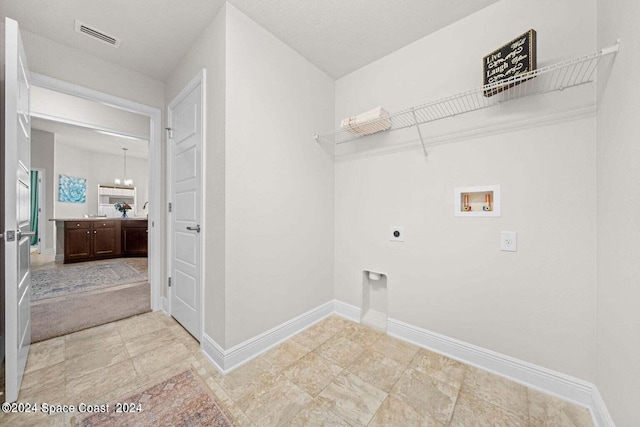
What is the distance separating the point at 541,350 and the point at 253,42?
9.18 feet

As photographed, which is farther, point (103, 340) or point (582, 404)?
point (103, 340)

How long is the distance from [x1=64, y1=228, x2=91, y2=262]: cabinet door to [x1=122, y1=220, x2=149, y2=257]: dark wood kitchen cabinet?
1.93ft

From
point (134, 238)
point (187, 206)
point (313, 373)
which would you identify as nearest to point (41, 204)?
point (134, 238)

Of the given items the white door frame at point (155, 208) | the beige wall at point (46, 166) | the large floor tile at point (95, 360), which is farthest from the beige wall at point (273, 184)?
the beige wall at point (46, 166)

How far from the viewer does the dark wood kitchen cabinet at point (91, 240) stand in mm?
4625

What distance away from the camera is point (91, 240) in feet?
16.0

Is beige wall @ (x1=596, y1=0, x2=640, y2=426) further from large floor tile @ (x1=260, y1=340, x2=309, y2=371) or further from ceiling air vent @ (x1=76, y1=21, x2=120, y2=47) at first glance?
ceiling air vent @ (x1=76, y1=21, x2=120, y2=47)

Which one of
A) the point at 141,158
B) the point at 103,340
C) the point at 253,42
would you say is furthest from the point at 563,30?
the point at 141,158

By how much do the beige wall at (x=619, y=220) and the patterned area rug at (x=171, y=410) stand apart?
5.78ft

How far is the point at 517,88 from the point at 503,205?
721mm

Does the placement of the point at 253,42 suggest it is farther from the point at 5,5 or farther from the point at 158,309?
the point at 158,309

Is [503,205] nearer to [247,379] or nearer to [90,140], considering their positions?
[247,379]

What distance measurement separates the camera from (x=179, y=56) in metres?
2.14

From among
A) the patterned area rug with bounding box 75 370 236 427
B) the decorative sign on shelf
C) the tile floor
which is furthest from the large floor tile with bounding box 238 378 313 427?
the decorative sign on shelf
